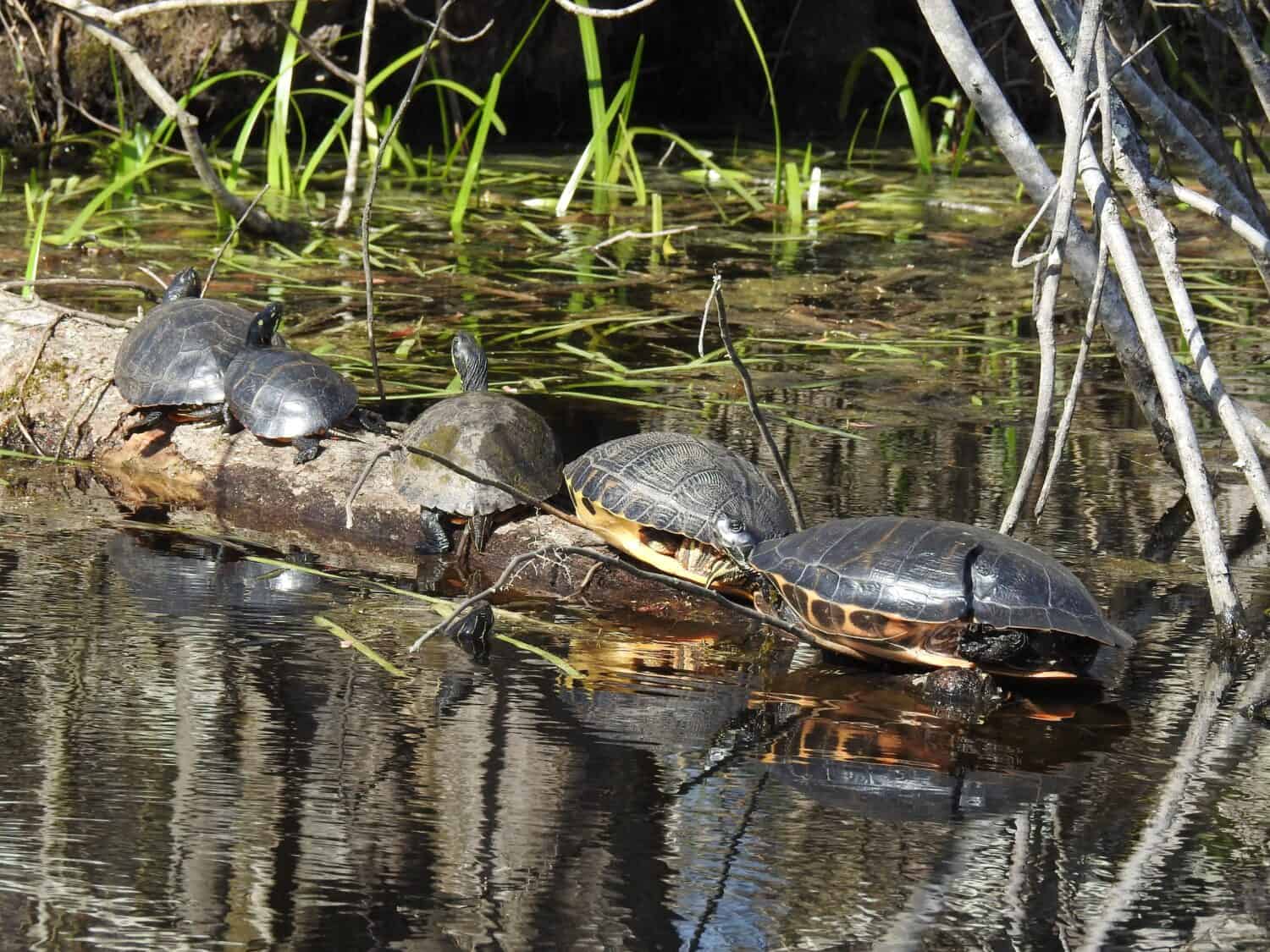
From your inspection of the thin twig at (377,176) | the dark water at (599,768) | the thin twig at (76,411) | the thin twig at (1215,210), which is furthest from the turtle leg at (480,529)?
the thin twig at (1215,210)

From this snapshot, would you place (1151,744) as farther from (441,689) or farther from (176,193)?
(176,193)

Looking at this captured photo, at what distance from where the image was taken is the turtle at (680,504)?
151 inches

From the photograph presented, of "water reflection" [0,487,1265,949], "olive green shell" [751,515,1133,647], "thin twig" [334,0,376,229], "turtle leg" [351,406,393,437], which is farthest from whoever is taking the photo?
"turtle leg" [351,406,393,437]

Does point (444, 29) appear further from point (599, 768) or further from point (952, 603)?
point (599, 768)

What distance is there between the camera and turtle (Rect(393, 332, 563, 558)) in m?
4.13

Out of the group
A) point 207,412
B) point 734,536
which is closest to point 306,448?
point 207,412

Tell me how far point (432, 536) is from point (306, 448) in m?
0.53

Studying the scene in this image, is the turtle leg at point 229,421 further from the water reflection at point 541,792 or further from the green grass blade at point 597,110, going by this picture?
the green grass blade at point 597,110

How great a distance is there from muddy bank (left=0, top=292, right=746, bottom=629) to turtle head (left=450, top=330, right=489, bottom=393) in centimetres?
42

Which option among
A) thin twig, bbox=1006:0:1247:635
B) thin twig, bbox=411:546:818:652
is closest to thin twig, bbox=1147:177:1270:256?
thin twig, bbox=1006:0:1247:635

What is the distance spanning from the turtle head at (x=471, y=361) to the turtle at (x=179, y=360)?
656mm

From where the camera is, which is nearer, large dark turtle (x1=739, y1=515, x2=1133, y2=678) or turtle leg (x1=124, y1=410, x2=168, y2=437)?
large dark turtle (x1=739, y1=515, x2=1133, y2=678)

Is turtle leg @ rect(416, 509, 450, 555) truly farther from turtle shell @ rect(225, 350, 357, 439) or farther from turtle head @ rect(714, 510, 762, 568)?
turtle head @ rect(714, 510, 762, 568)

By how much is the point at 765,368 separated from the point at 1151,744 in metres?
3.14
